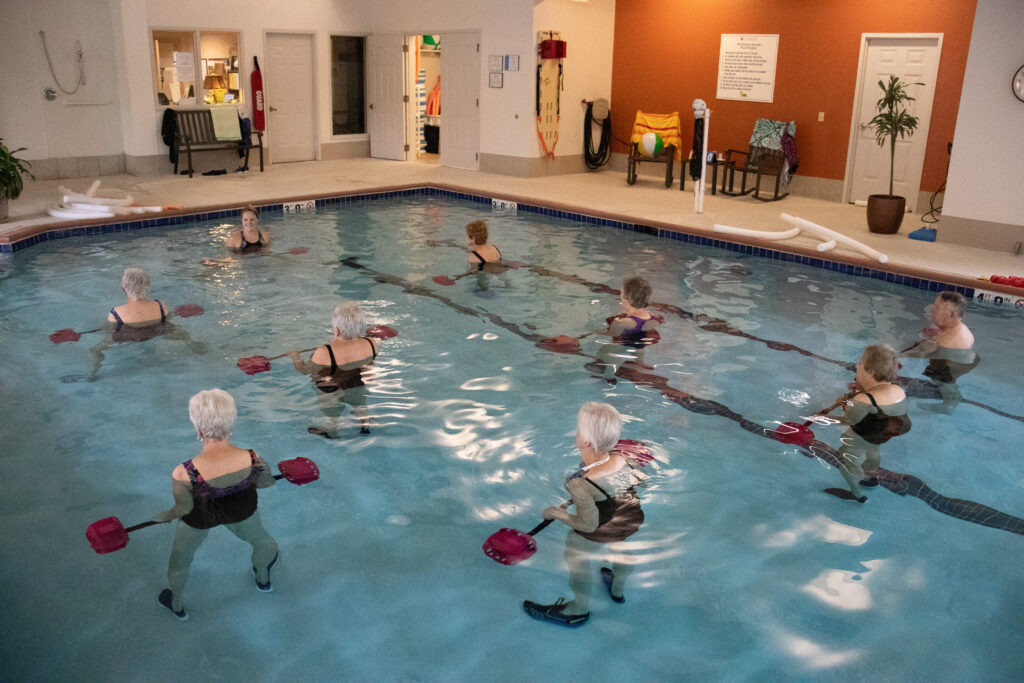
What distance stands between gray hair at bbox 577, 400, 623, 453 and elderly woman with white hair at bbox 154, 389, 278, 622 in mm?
1459

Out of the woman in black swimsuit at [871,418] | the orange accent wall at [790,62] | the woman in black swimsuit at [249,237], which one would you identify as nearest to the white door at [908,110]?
the orange accent wall at [790,62]

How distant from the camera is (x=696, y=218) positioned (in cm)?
1040

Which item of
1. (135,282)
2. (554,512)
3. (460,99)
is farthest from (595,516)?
(460,99)

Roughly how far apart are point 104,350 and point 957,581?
5478mm

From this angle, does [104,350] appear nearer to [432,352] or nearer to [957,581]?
[432,352]

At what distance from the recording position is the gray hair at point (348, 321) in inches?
195

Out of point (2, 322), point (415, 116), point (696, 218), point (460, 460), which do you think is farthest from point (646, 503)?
point (415, 116)

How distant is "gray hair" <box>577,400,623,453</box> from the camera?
3338mm

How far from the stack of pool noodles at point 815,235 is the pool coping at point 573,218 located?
0.07m

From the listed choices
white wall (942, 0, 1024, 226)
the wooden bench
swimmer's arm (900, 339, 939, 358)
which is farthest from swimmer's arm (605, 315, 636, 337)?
the wooden bench

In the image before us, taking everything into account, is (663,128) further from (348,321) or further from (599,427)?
(599,427)

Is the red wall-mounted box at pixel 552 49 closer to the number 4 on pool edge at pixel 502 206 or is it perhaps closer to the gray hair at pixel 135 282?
the number 4 on pool edge at pixel 502 206

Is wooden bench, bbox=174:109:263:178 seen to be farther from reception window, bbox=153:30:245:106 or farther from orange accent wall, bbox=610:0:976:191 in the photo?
orange accent wall, bbox=610:0:976:191

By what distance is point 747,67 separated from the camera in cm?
1242
